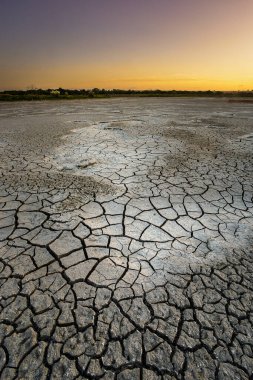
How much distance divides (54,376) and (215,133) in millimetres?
7600

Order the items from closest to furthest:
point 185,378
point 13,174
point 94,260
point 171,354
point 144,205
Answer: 1. point 185,378
2. point 171,354
3. point 94,260
4. point 144,205
5. point 13,174

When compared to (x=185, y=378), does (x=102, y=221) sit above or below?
above

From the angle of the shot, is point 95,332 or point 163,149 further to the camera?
point 163,149

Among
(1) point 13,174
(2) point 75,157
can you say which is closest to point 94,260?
(1) point 13,174

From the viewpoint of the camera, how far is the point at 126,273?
6.89 feet

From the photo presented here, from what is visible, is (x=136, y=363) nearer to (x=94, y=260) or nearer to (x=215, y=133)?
(x=94, y=260)

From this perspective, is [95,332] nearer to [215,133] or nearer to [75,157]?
[75,157]

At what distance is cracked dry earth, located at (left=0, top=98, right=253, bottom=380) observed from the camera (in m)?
1.50

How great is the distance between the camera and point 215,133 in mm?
7621

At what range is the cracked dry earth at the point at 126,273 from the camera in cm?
150

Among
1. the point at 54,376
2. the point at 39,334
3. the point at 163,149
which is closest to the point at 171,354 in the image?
the point at 54,376

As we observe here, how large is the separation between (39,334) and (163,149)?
4.80m

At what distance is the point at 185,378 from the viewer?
1406mm

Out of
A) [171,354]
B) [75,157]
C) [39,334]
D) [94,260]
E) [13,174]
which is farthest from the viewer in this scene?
[75,157]
